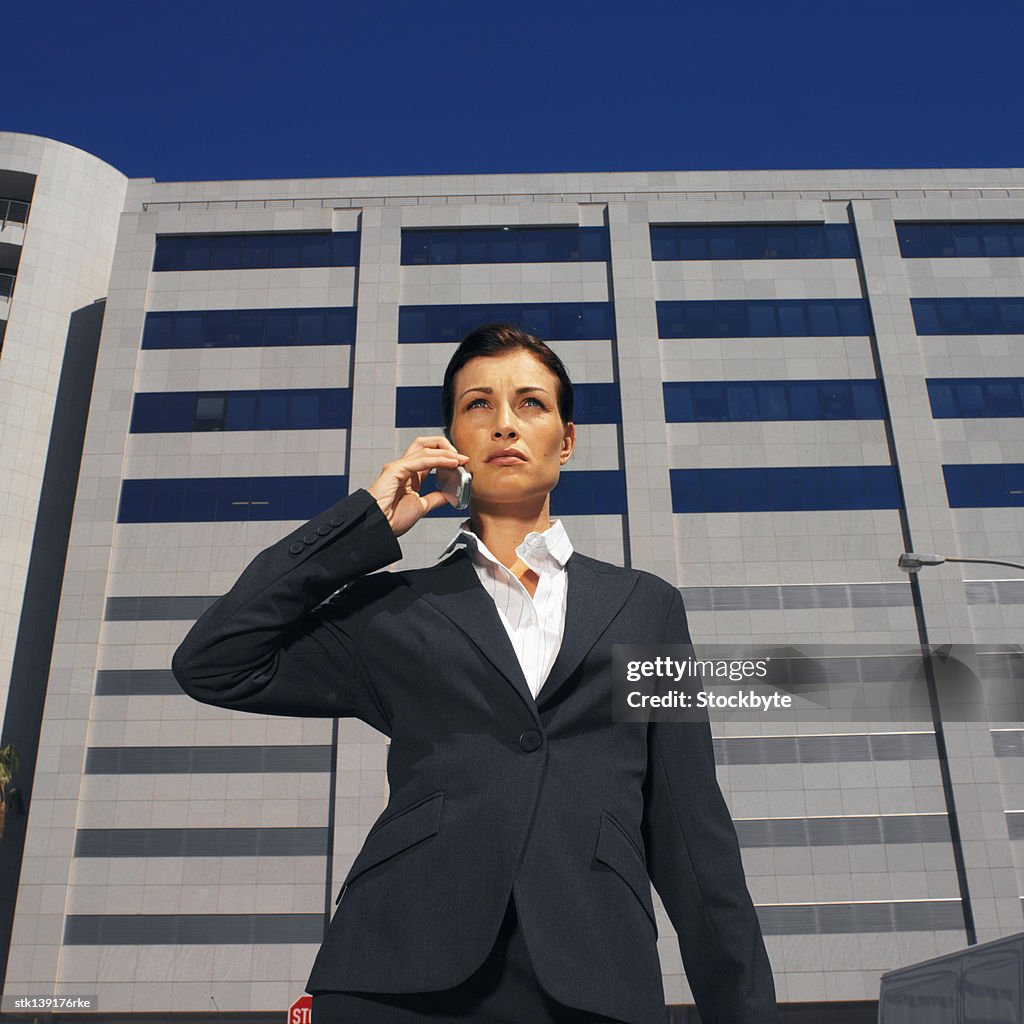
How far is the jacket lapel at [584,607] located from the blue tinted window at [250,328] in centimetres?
3261

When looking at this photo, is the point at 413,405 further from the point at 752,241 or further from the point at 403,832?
the point at 403,832

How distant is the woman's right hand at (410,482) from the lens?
2875 mm

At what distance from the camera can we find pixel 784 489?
3173 cm

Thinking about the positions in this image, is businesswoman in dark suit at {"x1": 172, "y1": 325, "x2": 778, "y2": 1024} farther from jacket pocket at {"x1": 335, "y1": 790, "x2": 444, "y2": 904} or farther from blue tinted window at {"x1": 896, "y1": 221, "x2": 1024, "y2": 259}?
blue tinted window at {"x1": 896, "y1": 221, "x2": 1024, "y2": 259}

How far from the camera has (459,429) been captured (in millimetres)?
3287

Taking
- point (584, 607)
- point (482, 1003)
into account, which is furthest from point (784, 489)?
point (482, 1003)

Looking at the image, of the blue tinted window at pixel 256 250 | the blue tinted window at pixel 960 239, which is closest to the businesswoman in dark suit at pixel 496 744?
the blue tinted window at pixel 256 250

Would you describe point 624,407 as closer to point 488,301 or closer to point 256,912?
point 488,301

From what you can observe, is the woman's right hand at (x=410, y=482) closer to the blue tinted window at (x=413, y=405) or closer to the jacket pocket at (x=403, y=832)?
the jacket pocket at (x=403, y=832)

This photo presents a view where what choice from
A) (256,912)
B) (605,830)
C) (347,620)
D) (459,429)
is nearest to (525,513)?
(459,429)

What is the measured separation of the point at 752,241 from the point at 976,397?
1000cm

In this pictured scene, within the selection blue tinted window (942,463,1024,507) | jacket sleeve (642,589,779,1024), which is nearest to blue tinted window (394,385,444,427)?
blue tinted window (942,463,1024,507)

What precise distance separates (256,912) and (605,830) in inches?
1119

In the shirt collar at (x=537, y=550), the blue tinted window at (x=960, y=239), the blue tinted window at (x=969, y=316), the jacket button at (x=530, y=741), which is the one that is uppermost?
the blue tinted window at (x=960, y=239)
